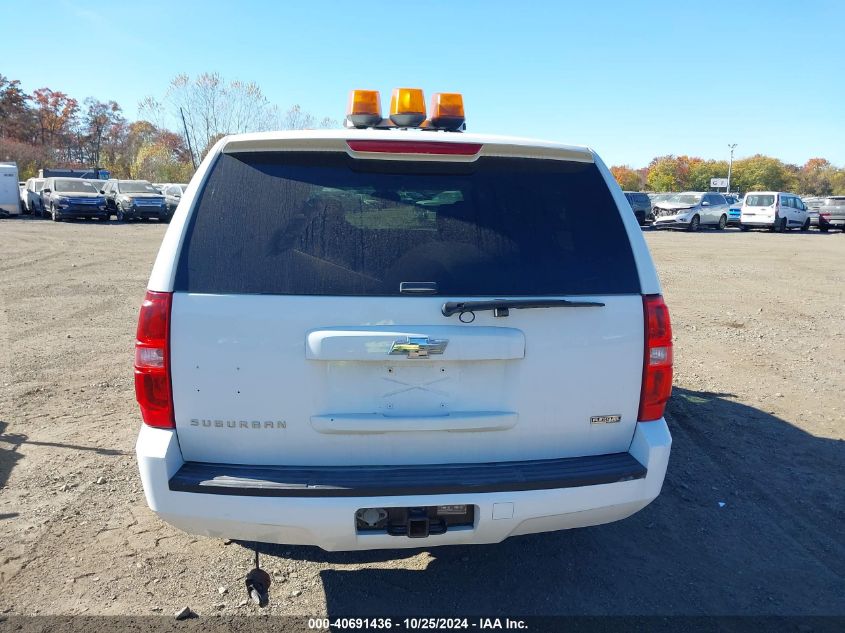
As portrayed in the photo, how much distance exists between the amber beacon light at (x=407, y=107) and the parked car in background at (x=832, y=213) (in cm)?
3840

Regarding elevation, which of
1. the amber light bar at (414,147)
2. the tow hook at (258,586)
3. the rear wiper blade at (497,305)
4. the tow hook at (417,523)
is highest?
the amber light bar at (414,147)

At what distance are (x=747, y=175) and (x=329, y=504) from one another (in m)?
121

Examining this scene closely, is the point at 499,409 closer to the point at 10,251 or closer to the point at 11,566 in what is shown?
the point at 11,566

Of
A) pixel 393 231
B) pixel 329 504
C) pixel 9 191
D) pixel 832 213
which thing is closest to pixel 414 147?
pixel 393 231

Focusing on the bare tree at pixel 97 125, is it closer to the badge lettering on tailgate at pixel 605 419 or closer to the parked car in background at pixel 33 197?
the parked car in background at pixel 33 197

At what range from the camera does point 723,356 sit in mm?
7738

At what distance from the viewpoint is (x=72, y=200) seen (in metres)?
29.5

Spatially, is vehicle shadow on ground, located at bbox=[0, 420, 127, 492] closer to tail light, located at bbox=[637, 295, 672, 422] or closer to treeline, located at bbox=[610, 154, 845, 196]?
tail light, located at bbox=[637, 295, 672, 422]

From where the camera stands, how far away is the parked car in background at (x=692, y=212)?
108 feet

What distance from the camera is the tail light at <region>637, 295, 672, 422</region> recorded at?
2.77 m

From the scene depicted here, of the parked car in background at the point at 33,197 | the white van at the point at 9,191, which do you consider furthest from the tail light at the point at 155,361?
the white van at the point at 9,191

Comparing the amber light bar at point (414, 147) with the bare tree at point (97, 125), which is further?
the bare tree at point (97, 125)

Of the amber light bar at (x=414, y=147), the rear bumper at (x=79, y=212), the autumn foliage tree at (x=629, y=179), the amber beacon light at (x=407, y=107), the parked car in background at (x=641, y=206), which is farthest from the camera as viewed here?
the autumn foliage tree at (x=629, y=179)

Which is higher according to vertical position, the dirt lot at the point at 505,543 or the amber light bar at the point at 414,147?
the amber light bar at the point at 414,147
